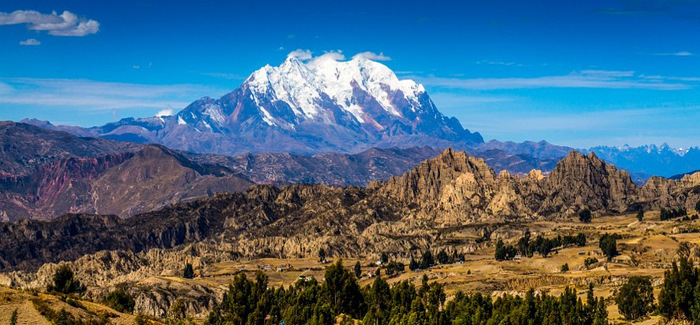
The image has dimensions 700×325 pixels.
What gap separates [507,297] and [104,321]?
88902 millimetres

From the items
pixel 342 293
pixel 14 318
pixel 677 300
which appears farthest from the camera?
pixel 342 293

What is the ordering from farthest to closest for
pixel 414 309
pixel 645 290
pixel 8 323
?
pixel 645 290 < pixel 414 309 < pixel 8 323

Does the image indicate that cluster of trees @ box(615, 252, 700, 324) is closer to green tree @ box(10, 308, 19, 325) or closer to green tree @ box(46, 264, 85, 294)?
green tree @ box(10, 308, 19, 325)

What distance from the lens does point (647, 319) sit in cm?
16712

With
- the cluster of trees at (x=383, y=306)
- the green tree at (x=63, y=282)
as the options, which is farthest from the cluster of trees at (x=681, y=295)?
the green tree at (x=63, y=282)

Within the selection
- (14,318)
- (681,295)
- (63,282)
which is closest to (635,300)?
(681,295)

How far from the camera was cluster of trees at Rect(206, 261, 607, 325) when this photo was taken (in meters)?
155

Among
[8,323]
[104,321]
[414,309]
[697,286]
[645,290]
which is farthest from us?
[645,290]

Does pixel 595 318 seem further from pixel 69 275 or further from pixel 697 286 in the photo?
pixel 69 275

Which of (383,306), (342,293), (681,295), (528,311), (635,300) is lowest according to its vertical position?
(383,306)

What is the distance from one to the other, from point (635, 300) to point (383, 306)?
185 ft

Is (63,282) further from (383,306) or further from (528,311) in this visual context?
(528,311)

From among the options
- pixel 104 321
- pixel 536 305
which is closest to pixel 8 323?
pixel 104 321

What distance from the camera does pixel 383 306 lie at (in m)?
186
